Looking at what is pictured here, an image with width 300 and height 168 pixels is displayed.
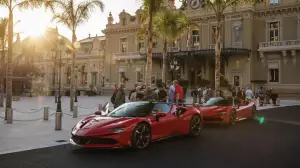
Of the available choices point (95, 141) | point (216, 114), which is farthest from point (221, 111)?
point (95, 141)

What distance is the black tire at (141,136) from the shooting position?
297 inches

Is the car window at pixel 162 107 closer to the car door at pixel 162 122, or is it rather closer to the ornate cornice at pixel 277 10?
the car door at pixel 162 122

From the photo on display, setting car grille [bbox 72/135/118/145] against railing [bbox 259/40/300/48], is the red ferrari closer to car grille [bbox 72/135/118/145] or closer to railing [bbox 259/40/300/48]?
car grille [bbox 72/135/118/145]

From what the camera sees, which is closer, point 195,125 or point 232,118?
point 195,125

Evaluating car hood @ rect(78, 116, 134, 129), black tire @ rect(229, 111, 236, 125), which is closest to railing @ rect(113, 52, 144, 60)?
black tire @ rect(229, 111, 236, 125)

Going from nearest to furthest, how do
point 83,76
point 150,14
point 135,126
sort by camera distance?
point 135,126
point 150,14
point 83,76

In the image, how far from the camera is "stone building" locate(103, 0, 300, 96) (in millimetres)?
35250

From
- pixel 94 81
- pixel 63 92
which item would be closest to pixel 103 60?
pixel 94 81

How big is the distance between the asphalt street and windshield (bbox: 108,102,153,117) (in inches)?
36.8

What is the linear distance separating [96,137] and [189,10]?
122 feet

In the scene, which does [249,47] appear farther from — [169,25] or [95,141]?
[95,141]

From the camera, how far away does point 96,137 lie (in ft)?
23.7

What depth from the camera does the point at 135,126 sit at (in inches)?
300

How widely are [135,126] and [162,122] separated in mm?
1228
